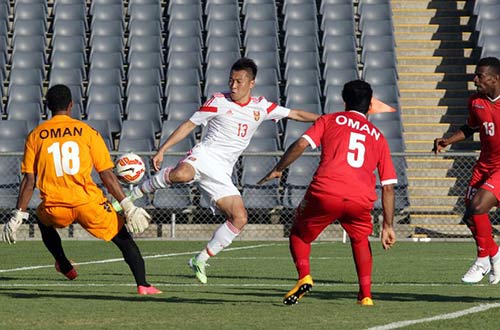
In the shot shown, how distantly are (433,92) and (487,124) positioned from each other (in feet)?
42.8

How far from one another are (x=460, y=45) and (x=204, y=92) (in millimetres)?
5847

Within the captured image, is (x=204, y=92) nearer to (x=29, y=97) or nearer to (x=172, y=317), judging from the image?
(x=29, y=97)

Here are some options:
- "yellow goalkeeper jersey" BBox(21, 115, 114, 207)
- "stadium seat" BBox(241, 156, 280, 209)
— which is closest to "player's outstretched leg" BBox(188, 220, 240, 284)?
"yellow goalkeeper jersey" BBox(21, 115, 114, 207)

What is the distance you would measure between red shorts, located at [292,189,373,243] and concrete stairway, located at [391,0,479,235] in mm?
10381

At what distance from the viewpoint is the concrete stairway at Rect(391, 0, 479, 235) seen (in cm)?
2023

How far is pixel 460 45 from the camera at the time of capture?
24.2 m

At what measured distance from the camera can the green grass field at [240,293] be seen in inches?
306

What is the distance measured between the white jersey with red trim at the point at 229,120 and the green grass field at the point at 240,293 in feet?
4.44

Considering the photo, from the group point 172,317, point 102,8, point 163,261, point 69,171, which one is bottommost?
point 163,261

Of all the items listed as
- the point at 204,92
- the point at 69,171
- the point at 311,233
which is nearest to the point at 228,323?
the point at 311,233

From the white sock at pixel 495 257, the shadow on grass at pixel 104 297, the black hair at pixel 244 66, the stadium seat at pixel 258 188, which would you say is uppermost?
the black hair at pixel 244 66

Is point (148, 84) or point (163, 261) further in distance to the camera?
point (148, 84)

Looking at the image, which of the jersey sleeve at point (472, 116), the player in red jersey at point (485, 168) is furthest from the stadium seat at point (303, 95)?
the jersey sleeve at point (472, 116)

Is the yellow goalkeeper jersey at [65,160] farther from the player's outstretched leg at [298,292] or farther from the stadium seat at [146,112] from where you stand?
Result: the stadium seat at [146,112]
